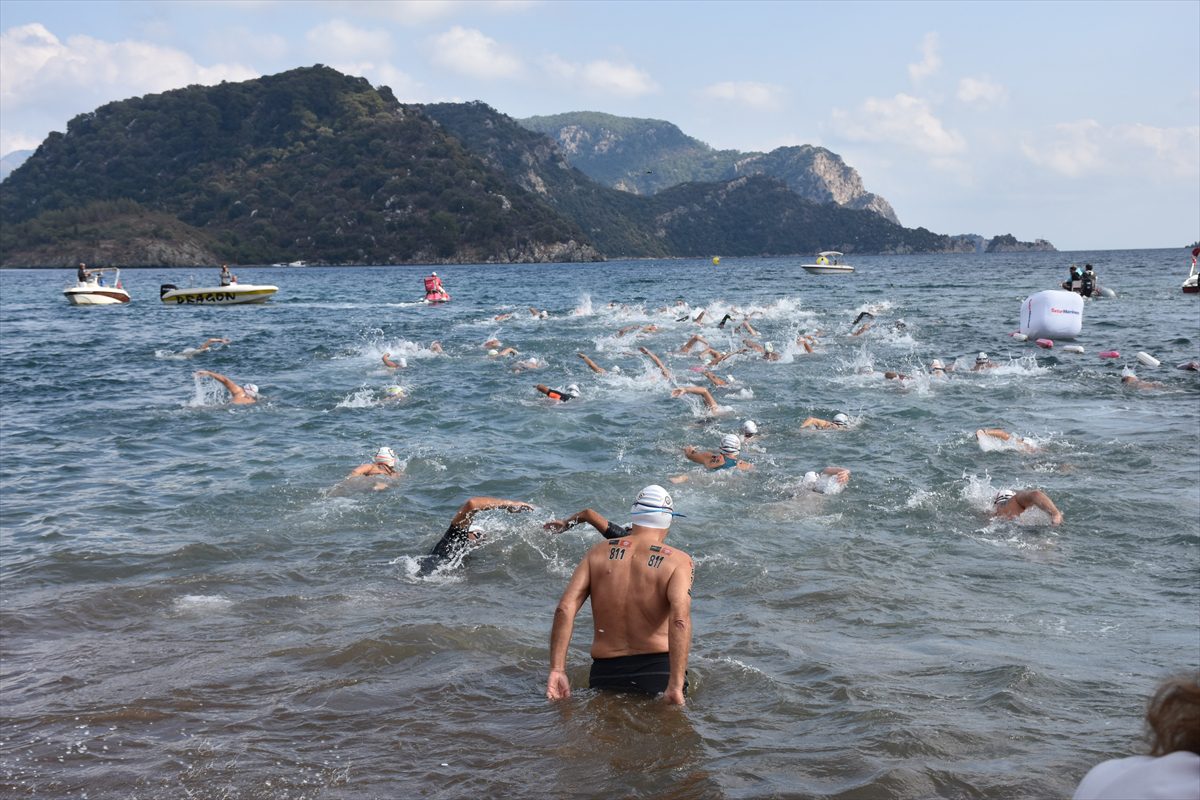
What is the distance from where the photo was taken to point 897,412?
53.9 feet

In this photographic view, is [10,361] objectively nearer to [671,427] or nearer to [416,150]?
[671,427]

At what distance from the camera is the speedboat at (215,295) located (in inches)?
1724

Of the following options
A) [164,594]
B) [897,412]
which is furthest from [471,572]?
[897,412]

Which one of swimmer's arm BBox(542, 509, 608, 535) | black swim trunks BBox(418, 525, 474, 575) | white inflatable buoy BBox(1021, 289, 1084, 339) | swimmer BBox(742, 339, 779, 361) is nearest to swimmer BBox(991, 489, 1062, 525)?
swimmer's arm BBox(542, 509, 608, 535)

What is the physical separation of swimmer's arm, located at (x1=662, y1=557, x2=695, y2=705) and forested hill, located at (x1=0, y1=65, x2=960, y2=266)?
115563 mm

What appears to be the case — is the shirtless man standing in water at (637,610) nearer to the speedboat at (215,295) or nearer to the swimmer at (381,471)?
the swimmer at (381,471)

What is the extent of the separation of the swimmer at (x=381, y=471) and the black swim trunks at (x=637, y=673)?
669cm

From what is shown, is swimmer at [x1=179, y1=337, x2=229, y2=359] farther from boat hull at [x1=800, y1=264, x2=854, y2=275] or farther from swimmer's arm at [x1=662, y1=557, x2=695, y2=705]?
boat hull at [x1=800, y1=264, x2=854, y2=275]

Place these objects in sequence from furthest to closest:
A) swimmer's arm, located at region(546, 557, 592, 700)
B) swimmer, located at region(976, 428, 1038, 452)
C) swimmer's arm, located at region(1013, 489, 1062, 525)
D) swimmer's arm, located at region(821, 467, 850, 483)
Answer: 1. swimmer, located at region(976, 428, 1038, 452)
2. swimmer's arm, located at region(821, 467, 850, 483)
3. swimmer's arm, located at region(1013, 489, 1062, 525)
4. swimmer's arm, located at region(546, 557, 592, 700)

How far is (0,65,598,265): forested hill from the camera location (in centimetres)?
12412

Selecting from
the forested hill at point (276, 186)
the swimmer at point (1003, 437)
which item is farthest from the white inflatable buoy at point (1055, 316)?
the forested hill at point (276, 186)

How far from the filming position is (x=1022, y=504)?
9.94 meters

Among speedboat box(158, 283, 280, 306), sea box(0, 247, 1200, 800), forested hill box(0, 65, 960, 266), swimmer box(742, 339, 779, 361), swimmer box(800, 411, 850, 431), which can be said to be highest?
forested hill box(0, 65, 960, 266)

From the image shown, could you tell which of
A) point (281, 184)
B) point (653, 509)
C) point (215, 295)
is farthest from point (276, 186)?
point (653, 509)
